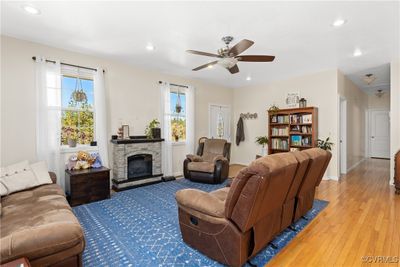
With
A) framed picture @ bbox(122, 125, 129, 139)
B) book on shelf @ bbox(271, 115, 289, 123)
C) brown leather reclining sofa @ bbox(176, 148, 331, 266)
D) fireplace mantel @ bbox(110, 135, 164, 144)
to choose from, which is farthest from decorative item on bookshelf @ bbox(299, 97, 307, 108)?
framed picture @ bbox(122, 125, 129, 139)

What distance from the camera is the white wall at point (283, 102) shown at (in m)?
4.94

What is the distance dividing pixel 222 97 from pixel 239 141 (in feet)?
5.24

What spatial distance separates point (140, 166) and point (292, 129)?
406cm

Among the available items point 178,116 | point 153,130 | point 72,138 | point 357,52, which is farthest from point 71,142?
point 357,52

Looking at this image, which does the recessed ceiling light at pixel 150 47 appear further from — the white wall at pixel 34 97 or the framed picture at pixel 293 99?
the framed picture at pixel 293 99

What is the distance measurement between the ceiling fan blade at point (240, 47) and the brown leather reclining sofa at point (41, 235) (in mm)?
2556

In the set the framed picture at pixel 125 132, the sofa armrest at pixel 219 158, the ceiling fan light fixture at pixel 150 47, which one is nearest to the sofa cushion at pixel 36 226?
the framed picture at pixel 125 132

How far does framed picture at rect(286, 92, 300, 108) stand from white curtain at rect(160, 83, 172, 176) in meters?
3.35

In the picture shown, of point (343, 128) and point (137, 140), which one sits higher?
point (343, 128)

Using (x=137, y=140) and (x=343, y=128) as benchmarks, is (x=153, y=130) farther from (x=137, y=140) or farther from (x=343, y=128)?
(x=343, y=128)

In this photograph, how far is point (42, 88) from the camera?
11.4 feet

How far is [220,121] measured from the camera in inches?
269

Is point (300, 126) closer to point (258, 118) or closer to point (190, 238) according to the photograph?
point (258, 118)

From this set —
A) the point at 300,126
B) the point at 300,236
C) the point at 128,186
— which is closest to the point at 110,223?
the point at 128,186
